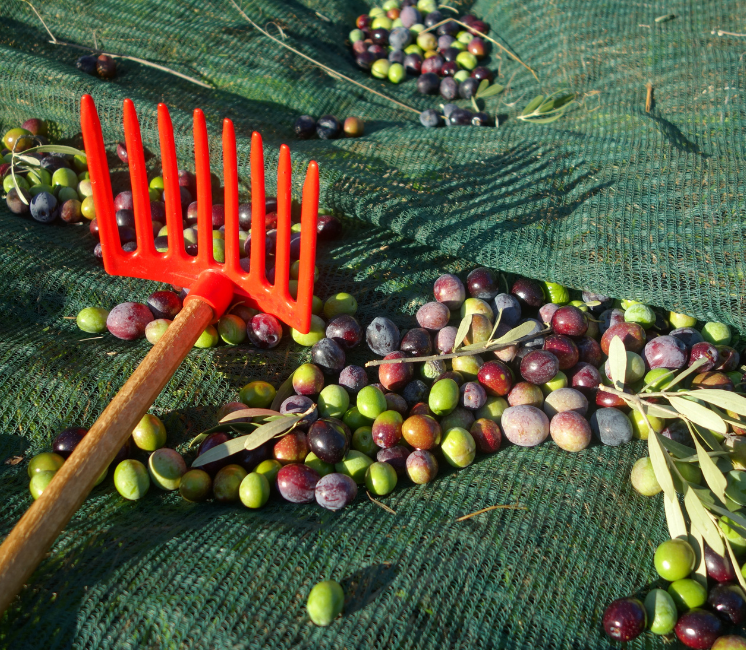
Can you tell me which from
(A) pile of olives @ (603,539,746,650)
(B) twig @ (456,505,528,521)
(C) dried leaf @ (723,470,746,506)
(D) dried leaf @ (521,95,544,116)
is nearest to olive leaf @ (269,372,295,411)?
(B) twig @ (456,505,528,521)

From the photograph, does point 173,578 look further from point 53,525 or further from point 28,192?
point 28,192

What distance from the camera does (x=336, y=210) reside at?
252 centimetres

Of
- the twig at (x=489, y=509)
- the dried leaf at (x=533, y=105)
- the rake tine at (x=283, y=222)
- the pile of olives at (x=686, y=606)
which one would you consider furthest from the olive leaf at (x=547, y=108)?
the pile of olives at (x=686, y=606)

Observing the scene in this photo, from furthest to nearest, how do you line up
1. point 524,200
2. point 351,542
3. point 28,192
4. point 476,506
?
point 28,192 → point 524,200 → point 476,506 → point 351,542

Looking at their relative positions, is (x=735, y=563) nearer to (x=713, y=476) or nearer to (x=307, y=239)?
(x=713, y=476)

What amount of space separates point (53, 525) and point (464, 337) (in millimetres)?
1340

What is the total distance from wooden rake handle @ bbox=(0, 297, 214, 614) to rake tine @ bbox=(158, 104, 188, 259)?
13.2 inches

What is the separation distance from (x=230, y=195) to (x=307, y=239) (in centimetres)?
38

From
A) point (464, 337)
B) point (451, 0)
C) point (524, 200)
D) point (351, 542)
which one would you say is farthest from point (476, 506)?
point (451, 0)

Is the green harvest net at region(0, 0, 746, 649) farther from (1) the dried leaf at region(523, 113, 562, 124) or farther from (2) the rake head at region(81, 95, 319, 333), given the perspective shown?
(2) the rake head at region(81, 95, 319, 333)

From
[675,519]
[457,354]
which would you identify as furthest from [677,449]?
[457,354]

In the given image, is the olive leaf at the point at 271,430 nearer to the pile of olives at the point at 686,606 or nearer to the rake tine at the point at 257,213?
the rake tine at the point at 257,213

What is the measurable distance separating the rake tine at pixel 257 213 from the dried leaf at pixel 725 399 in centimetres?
143

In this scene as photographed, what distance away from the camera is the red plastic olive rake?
1.42 metres
